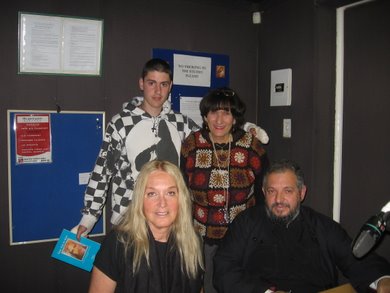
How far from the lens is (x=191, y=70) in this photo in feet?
9.54

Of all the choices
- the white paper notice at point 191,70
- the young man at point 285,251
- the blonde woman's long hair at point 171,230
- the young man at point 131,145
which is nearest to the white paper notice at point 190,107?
the white paper notice at point 191,70

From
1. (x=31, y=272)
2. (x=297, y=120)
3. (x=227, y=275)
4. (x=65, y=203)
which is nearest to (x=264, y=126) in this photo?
(x=297, y=120)

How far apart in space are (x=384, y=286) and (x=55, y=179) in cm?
220

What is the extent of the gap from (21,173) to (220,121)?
58.6 inches

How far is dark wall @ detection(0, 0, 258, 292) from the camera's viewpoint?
2.40 metres

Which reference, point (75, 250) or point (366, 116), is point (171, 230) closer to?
point (75, 250)

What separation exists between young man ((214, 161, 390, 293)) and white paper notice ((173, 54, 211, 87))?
1258 mm

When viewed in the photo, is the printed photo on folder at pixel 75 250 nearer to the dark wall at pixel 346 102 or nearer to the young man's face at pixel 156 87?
the young man's face at pixel 156 87

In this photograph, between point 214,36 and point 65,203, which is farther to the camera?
point 214,36

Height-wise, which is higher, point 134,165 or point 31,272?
point 134,165

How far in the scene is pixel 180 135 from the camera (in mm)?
2465

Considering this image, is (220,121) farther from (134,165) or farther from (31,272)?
(31,272)

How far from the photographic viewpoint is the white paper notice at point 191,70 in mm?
2857

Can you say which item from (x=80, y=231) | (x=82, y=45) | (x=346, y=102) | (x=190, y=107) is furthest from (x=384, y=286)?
(x=82, y=45)
